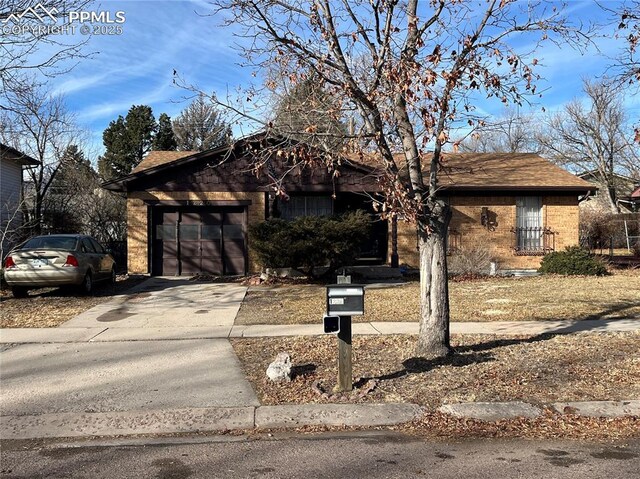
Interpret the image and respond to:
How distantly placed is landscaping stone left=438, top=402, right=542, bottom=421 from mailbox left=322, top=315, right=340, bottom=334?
4.19 ft

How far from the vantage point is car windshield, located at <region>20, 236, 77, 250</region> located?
13012mm

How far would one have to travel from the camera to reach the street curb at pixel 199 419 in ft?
16.5

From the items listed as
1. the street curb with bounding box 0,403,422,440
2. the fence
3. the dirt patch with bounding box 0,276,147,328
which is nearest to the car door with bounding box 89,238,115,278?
the dirt patch with bounding box 0,276,147,328

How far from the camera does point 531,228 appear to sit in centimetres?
1978

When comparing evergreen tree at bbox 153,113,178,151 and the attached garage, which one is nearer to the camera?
the attached garage

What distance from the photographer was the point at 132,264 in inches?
693

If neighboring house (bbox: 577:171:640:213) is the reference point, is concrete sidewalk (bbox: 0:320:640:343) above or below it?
below

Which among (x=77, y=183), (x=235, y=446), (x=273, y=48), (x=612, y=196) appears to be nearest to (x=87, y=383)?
(x=235, y=446)

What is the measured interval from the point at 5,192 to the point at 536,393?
23.3m

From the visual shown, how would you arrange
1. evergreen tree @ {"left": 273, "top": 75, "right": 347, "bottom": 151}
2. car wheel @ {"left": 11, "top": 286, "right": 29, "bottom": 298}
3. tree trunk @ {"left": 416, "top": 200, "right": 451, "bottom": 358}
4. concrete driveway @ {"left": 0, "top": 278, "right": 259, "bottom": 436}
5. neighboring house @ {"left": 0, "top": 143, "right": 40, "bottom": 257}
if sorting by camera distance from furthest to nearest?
1. neighboring house @ {"left": 0, "top": 143, "right": 40, "bottom": 257}
2. car wheel @ {"left": 11, "top": 286, "right": 29, "bottom": 298}
3. tree trunk @ {"left": 416, "top": 200, "right": 451, "bottom": 358}
4. evergreen tree @ {"left": 273, "top": 75, "right": 347, "bottom": 151}
5. concrete driveway @ {"left": 0, "top": 278, "right": 259, "bottom": 436}

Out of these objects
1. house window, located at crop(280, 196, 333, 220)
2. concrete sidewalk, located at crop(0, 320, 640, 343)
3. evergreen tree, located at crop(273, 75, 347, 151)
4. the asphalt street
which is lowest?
the asphalt street

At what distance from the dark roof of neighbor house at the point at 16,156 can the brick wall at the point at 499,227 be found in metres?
14.4

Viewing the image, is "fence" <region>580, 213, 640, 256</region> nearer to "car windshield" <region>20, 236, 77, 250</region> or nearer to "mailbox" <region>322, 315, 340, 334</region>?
"car windshield" <region>20, 236, 77, 250</region>

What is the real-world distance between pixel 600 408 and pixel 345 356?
2.51 metres
